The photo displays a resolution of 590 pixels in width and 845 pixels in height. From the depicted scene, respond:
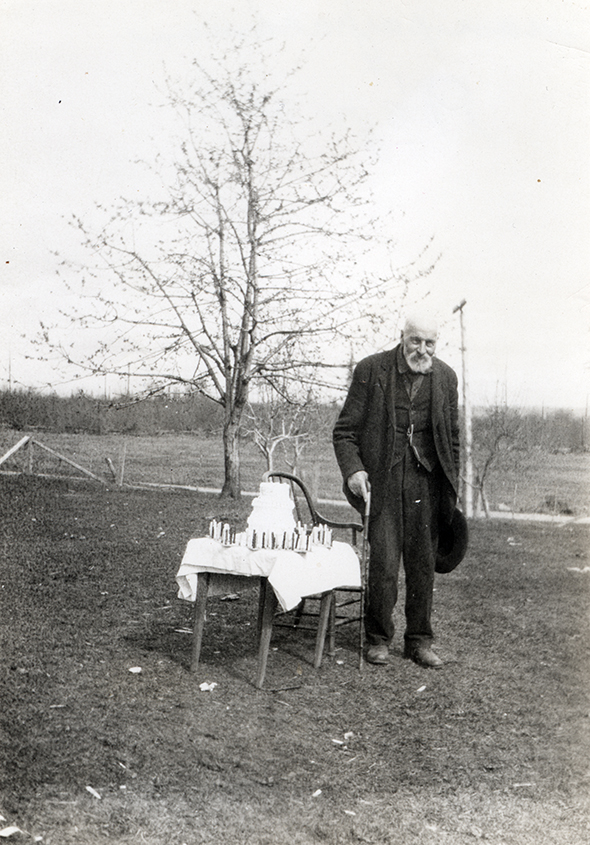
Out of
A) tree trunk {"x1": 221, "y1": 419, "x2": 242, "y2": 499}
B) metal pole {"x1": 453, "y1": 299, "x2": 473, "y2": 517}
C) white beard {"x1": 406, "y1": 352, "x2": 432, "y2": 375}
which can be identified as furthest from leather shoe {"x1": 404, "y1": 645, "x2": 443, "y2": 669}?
metal pole {"x1": 453, "y1": 299, "x2": 473, "y2": 517}

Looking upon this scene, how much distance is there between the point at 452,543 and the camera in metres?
4.71

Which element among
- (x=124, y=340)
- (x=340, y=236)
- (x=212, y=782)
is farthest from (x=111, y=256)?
(x=212, y=782)

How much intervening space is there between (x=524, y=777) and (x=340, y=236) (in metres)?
8.43

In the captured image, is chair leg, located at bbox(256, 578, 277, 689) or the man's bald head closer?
chair leg, located at bbox(256, 578, 277, 689)

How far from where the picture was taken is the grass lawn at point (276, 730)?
2.68m

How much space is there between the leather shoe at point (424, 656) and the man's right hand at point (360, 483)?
0.93m

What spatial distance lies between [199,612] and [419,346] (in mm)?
1870

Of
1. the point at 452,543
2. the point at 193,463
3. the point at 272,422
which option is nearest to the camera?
the point at 452,543

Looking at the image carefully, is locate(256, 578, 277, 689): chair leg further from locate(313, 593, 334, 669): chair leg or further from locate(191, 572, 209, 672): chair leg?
locate(313, 593, 334, 669): chair leg

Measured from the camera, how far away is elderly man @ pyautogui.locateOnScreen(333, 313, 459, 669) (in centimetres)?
450

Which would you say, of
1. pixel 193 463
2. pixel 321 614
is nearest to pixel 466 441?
pixel 193 463

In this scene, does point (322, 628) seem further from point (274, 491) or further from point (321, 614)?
point (274, 491)

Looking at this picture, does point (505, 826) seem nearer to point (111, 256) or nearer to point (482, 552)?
point (482, 552)

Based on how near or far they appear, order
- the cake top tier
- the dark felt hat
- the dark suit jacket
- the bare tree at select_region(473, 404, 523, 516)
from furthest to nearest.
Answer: the bare tree at select_region(473, 404, 523, 516), the dark felt hat, the dark suit jacket, the cake top tier
